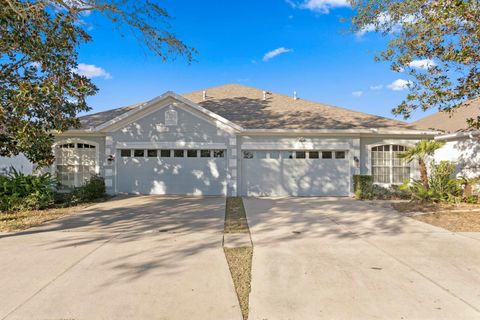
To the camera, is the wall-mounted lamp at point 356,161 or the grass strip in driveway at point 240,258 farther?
the wall-mounted lamp at point 356,161

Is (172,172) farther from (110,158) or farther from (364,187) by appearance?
(364,187)

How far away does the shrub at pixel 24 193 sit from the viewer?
10422 millimetres

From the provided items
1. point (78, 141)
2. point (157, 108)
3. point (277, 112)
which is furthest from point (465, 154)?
point (78, 141)

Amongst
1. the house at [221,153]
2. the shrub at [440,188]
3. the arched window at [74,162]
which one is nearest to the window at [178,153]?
the house at [221,153]

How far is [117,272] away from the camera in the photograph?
4.69 m

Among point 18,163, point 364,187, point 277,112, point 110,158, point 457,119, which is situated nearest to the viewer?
point 364,187

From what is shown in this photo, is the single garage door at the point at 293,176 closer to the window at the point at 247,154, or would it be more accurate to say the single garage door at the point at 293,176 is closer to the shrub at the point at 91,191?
the window at the point at 247,154

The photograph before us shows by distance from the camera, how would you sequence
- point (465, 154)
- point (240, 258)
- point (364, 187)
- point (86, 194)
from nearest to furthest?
point (240, 258), point (86, 194), point (364, 187), point (465, 154)

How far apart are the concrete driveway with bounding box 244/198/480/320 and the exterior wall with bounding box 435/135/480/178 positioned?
22.7 feet

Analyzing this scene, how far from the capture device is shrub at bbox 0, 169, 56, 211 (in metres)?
10.4

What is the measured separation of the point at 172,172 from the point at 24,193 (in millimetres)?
5639

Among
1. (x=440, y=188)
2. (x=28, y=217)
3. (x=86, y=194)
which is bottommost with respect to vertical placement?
(x=28, y=217)

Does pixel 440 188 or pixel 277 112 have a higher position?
pixel 277 112

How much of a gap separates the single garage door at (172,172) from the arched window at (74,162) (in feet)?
5.11
